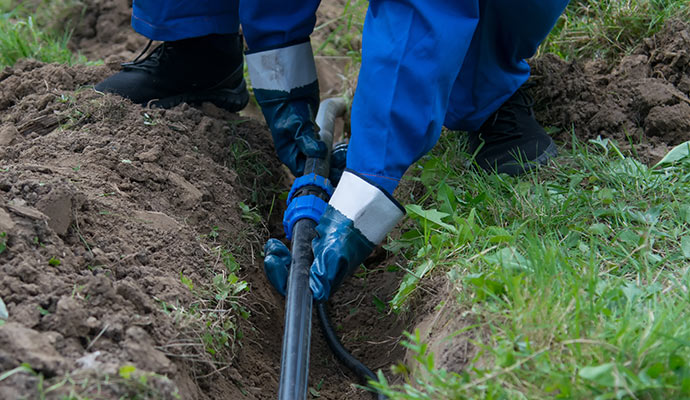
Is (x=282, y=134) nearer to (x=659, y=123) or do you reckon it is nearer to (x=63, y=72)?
(x=63, y=72)

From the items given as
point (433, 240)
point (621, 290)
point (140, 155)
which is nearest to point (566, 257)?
point (621, 290)

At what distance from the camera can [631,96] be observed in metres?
2.42

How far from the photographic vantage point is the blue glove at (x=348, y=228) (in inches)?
67.4

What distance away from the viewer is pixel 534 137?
2322mm

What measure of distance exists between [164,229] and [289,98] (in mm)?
809

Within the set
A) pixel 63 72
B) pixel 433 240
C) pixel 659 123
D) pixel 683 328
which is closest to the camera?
pixel 683 328

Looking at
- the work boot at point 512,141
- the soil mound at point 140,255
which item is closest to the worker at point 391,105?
the soil mound at point 140,255

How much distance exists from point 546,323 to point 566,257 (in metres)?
0.38

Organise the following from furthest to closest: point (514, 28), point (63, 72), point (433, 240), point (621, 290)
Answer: point (63, 72)
point (514, 28)
point (433, 240)
point (621, 290)

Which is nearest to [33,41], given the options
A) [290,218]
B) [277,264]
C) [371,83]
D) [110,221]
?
[110,221]

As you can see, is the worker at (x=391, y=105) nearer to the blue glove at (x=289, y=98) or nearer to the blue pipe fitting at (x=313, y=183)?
the blue pipe fitting at (x=313, y=183)

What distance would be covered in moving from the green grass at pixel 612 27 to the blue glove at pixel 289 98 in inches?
46.1

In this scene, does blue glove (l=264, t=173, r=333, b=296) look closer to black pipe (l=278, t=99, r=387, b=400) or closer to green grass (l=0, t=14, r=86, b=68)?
black pipe (l=278, t=99, r=387, b=400)

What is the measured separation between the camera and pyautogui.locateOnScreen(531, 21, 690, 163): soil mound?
231 cm
